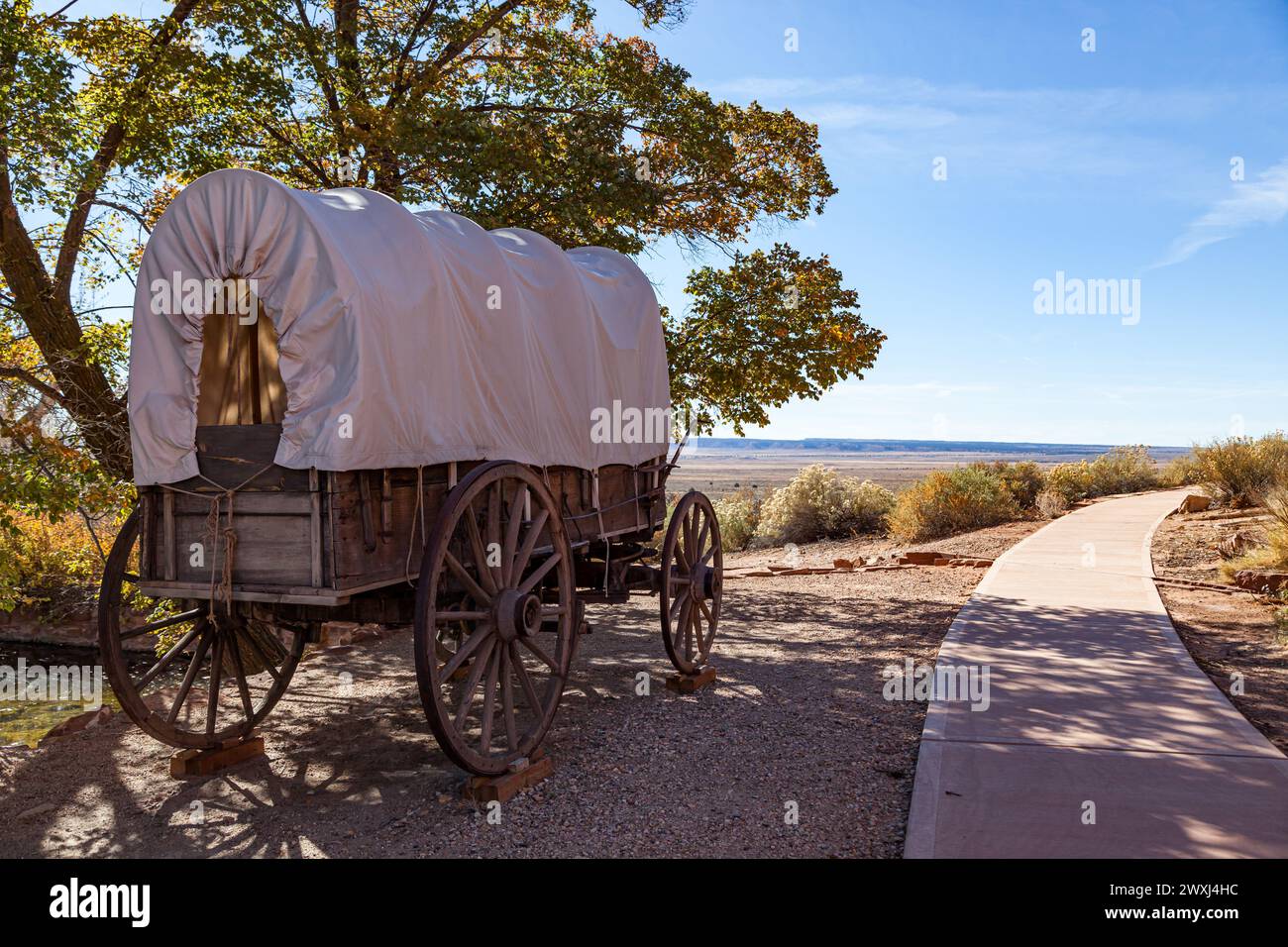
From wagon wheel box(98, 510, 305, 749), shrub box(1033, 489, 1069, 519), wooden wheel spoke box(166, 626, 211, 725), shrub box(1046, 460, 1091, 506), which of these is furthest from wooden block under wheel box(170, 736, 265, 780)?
shrub box(1046, 460, 1091, 506)

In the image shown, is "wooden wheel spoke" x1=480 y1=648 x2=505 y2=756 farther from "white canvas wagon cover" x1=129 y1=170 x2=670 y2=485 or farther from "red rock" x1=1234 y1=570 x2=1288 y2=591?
"red rock" x1=1234 y1=570 x2=1288 y2=591

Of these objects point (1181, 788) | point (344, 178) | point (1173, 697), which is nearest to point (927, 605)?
point (1173, 697)

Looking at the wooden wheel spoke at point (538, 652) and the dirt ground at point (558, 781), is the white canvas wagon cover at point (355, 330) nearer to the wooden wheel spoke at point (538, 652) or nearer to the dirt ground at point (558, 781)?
the wooden wheel spoke at point (538, 652)

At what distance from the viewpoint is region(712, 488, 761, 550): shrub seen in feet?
63.9

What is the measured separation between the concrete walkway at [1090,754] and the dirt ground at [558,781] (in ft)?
0.87

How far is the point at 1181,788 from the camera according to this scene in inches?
173

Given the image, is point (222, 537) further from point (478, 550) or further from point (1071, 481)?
point (1071, 481)

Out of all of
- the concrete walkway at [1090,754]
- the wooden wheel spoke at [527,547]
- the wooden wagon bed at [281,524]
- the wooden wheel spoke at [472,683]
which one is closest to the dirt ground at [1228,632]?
the concrete walkway at [1090,754]

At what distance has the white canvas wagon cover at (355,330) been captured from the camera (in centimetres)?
421

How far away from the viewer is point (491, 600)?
15.6 feet

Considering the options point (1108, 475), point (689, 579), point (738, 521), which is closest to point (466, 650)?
point (689, 579)
